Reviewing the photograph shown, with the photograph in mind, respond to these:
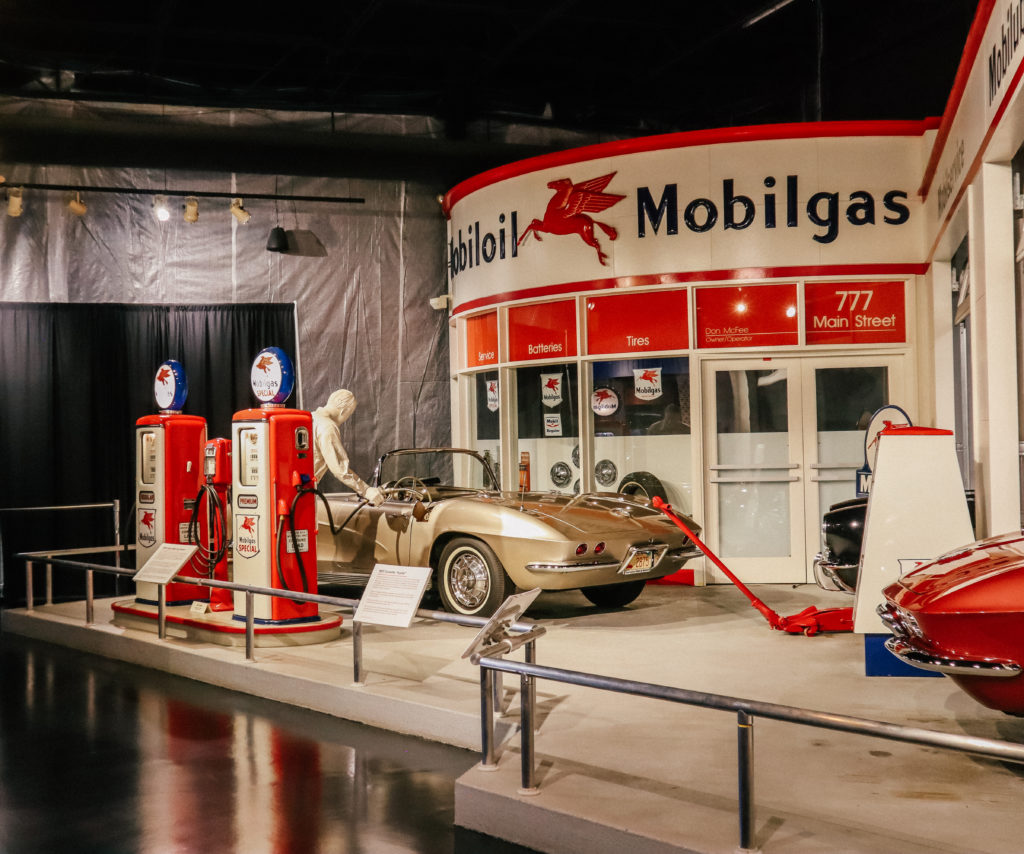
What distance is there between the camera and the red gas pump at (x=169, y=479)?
339 inches

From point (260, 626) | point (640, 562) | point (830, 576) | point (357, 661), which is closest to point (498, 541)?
point (640, 562)

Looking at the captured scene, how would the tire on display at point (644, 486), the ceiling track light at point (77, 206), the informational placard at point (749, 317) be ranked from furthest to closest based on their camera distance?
1. the ceiling track light at point (77, 206)
2. the tire on display at point (644, 486)
3. the informational placard at point (749, 317)

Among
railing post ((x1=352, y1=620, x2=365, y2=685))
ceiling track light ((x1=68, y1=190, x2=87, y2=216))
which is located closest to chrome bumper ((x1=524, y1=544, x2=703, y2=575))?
railing post ((x1=352, y1=620, x2=365, y2=685))

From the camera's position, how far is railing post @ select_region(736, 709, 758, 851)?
Answer: 330 cm

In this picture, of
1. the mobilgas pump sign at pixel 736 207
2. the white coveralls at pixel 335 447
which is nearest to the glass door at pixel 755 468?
the mobilgas pump sign at pixel 736 207

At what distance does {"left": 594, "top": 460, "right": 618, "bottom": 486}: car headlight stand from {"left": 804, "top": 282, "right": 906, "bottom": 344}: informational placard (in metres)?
2.29

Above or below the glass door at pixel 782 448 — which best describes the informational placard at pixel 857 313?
above

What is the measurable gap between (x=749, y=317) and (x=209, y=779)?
6941mm

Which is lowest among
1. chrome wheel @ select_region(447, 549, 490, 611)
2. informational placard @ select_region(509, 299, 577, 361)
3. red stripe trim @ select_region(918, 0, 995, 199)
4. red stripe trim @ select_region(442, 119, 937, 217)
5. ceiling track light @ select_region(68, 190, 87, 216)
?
chrome wheel @ select_region(447, 549, 490, 611)

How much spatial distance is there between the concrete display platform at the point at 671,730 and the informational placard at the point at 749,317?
284cm

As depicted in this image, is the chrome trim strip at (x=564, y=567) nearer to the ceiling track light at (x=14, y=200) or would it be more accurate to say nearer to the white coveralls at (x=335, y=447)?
the white coveralls at (x=335, y=447)

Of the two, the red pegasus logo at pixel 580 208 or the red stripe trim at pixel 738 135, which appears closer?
the red stripe trim at pixel 738 135

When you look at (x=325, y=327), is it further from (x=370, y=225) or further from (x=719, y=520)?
(x=719, y=520)

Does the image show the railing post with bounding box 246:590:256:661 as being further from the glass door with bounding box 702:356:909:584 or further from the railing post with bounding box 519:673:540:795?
the glass door with bounding box 702:356:909:584
